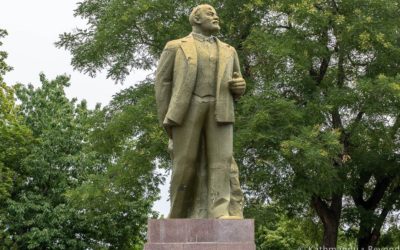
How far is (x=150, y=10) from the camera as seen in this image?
2317 cm

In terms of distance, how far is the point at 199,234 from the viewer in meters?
9.77

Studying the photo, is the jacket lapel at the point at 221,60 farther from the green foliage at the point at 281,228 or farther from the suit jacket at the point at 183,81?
the green foliage at the point at 281,228

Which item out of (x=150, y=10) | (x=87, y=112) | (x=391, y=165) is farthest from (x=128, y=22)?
(x=87, y=112)

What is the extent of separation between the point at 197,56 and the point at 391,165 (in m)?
14.6

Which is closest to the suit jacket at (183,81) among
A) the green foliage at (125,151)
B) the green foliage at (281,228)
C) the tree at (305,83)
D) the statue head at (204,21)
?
the statue head at (204,21)

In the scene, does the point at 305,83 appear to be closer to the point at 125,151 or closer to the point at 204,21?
the point at 125,151

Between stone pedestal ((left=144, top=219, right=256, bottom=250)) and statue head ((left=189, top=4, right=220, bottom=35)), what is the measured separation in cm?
243

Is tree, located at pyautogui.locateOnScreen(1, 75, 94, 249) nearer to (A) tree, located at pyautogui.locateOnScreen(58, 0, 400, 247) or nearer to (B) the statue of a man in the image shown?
(A) tree, located at pyautogui.locateOnScreen(58, 0, 400, 247)

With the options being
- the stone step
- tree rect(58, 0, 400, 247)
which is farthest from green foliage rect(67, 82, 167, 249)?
the stone step

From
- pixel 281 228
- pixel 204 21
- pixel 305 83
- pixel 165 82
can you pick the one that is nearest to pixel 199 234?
pixel 165 82

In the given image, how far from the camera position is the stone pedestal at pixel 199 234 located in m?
9.69

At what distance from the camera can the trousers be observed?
403 inches

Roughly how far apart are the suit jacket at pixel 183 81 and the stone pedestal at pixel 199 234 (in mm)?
1246

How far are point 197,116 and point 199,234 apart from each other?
144cm
